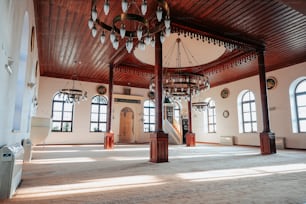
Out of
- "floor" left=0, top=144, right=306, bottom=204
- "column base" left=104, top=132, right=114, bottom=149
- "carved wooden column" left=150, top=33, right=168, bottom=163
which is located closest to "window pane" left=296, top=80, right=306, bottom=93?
"floor" left=0, top=144, right=306, bottom=204

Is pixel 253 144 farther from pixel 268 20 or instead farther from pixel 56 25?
pixel 56 25

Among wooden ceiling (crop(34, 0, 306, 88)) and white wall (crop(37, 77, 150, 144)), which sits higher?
wooden ceiling (crop(34, 0, 306, 88))

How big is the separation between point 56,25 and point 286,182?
6515mm

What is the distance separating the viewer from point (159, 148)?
4.82 metres

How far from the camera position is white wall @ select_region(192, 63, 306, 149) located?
8.91 m

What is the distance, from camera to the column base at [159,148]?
4.77 m

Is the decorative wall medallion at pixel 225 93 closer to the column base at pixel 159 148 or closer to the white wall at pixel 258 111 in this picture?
the white wall at pixel 258 111

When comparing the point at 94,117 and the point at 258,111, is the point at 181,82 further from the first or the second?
the point at 94,117

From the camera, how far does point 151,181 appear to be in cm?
292

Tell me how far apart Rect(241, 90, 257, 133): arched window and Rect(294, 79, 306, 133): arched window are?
79.2 inches

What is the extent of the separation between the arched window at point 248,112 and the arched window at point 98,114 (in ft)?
26.9

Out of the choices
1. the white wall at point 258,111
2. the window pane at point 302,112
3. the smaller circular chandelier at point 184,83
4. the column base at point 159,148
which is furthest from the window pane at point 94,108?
the window pane at point 302,112

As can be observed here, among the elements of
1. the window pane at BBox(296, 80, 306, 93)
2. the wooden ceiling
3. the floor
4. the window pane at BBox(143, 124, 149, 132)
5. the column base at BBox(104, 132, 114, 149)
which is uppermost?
the wooden ceiling

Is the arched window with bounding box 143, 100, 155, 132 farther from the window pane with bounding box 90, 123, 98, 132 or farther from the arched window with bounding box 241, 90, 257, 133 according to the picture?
the arched window with bounding box 241, 90, 257, 133
